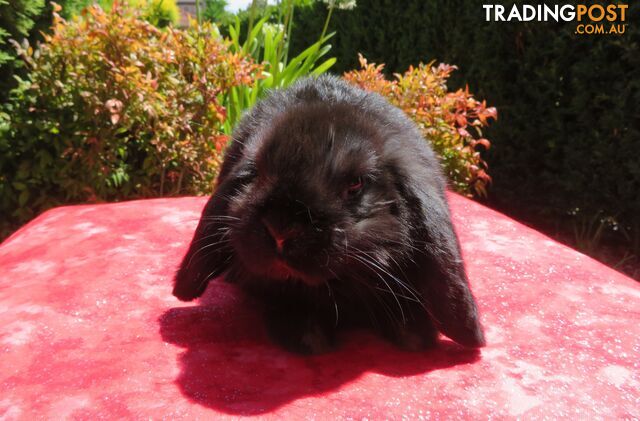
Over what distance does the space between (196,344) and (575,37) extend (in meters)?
4.96

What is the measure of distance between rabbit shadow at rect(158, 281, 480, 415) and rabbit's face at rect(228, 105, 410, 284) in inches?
13.7

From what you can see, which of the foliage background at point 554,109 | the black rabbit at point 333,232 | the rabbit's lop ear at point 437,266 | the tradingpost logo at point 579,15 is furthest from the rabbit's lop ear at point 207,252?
the tradingpost logo at point 579,15

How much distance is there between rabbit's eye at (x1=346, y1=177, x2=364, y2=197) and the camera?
1.76m

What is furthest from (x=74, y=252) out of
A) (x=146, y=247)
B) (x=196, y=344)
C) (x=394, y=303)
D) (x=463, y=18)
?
(x=463, y=18)

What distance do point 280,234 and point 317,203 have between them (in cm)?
14

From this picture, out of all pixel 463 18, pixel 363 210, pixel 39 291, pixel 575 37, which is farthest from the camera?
pixel 463 18

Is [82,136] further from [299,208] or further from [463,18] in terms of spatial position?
[463,18]

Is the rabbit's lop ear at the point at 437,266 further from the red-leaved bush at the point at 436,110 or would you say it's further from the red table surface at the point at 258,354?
the red-leaved bush at the point at 436,110

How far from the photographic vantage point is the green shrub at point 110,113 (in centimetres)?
428

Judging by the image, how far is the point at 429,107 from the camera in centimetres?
487

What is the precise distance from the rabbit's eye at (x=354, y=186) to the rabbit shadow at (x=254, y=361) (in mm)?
598

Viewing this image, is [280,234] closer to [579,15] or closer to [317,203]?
[317,203]

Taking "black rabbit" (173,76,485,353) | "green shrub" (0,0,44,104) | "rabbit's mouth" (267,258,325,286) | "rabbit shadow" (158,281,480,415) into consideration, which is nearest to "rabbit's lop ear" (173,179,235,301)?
"black rabbit" (173,76,485,353)

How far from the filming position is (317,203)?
163cm
